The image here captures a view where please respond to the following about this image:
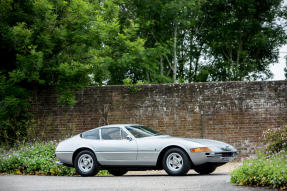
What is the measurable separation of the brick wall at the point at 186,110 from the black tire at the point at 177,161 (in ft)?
17.3

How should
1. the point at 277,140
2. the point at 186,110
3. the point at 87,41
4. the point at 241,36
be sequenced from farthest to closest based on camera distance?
the point at 241,36
the point at 87,41
the point at 186,110
the point at 277,140

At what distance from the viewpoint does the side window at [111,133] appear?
12031 mm

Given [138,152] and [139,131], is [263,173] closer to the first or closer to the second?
[138,152]

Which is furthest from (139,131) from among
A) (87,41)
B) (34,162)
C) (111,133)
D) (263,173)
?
(87,41)

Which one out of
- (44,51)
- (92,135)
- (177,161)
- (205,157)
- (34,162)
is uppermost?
(44,51)

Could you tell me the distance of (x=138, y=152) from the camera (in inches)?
452

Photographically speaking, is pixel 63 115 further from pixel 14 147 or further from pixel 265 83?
pixel 265 83

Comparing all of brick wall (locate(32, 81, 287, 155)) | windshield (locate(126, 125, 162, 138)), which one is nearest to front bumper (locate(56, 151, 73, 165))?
windshield (locate(126, 125, 162, 138))

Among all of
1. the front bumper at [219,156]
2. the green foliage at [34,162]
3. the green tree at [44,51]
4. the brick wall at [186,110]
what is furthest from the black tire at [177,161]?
the green tree at [44,51]

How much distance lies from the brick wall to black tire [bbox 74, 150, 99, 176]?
15.0 ft

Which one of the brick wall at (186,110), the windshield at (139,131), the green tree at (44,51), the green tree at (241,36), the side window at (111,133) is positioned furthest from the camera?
the green tree at (241,36)

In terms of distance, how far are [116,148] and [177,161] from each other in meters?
1.79

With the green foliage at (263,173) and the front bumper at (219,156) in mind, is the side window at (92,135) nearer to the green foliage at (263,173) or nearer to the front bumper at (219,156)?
the front bumper at (219,156)

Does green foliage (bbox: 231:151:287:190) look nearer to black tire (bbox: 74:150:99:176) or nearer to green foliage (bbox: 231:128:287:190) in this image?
green foliage (bbox: 231:128:287:190)
